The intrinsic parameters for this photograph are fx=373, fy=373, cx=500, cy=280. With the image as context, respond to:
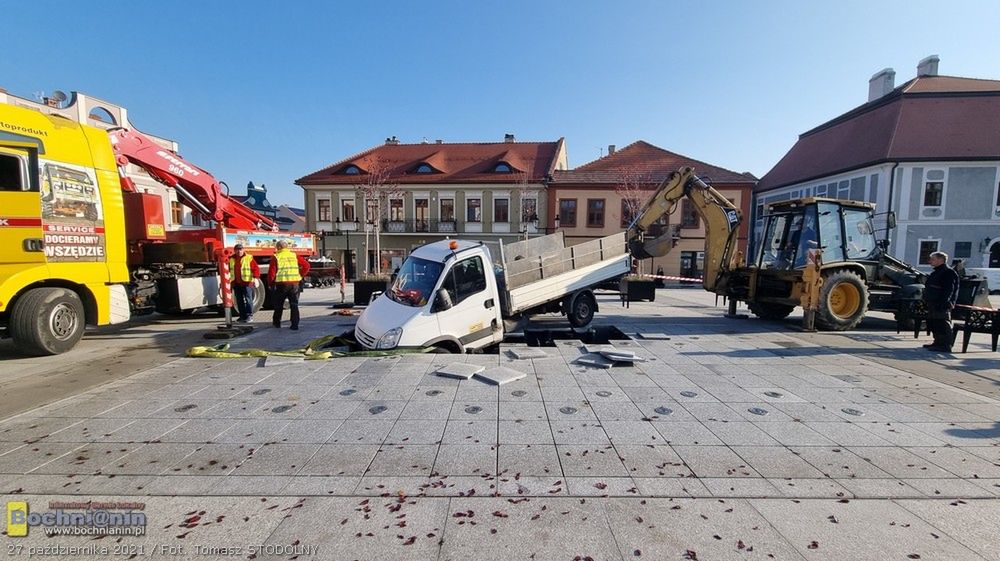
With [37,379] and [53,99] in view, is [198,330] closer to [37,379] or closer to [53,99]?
[37,379]

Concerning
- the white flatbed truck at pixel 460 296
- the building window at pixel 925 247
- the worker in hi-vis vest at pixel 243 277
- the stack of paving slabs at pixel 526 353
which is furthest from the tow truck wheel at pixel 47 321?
the building window at pixel 925 247

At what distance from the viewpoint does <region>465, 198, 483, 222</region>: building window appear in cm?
2717

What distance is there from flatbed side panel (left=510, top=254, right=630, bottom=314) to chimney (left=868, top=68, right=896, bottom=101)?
3374 centimetres

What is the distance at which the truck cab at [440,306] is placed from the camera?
5.83 meters

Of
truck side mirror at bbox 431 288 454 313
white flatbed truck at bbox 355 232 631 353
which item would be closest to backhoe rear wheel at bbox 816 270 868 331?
white flatbed truck at bbox 355 232 631 353

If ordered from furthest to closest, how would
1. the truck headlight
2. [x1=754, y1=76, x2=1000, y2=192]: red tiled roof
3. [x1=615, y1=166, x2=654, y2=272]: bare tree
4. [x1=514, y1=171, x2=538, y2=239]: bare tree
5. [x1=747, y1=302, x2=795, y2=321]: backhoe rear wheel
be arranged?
[x1=514, y1=171, x2=538, y2=239]: bare tree, [x1=615, y1=166, x2=654, y2=272]: bare tree, [x1=754, y1=76, x2=1000, y2=192]: red tiled roof, [x1=747, y1=302, x2=795, y2=321]: backhoe rear wheel, the truck headlight

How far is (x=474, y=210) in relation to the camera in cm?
2728

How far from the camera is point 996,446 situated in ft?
10.9

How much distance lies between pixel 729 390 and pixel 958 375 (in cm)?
386

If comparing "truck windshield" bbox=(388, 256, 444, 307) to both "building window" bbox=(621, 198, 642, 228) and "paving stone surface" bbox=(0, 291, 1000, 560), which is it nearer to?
"paving stone surface" bbox=(0, 291, 1000, 560)

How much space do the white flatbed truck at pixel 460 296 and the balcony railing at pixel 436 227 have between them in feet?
61.6

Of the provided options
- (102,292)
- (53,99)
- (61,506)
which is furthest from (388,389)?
(53,99)

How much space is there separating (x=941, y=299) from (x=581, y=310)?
641 centimetres

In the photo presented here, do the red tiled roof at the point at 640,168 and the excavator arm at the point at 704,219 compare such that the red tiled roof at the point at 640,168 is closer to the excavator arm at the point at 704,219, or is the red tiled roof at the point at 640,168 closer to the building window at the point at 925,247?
the building window at the point at 925,247
